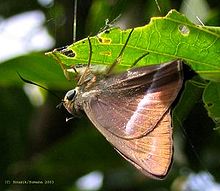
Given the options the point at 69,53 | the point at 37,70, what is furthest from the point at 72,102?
the point at 37,70

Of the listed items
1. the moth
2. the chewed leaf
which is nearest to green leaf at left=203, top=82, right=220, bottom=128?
the chewed leaf

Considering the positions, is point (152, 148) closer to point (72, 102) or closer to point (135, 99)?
point (135, 99)

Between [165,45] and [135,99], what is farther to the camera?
[165,45]

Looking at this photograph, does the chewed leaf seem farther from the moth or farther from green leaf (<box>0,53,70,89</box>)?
green leaf (<box>0,53,70,89</box>)

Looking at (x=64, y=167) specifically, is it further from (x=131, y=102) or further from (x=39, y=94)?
(x=131, y=102)

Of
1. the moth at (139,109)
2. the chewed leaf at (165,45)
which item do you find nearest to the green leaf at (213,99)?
the chewed leaf at (165,45)
